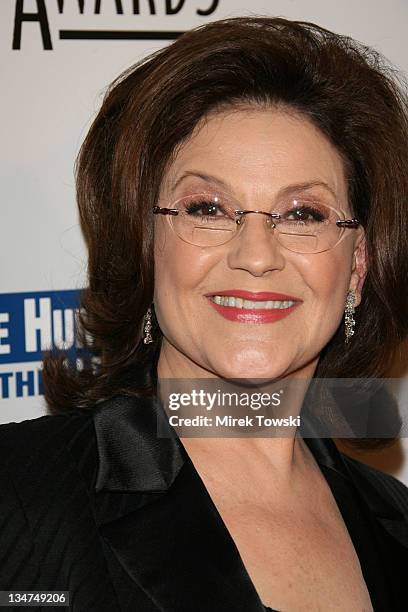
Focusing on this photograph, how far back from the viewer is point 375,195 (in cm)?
182

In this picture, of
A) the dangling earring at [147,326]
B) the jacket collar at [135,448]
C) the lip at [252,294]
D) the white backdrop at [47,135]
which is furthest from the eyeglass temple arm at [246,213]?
the white backdrop at [47,135]

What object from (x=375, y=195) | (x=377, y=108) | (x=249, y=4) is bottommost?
(x=375, y=195)

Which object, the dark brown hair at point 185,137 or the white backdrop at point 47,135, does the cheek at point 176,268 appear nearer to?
the dark brown hair at point 185,137

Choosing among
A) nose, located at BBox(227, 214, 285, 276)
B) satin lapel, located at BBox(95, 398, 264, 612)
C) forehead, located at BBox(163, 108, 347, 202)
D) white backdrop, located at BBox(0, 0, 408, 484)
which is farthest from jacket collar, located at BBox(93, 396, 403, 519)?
white backdrop, located at BBox(0, 0, 408, 484)

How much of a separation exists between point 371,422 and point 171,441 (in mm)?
832

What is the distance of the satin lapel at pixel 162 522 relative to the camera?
4.69ft

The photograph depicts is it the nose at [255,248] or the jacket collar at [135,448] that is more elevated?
the nose at [255,248]

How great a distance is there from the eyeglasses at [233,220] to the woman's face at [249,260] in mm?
13

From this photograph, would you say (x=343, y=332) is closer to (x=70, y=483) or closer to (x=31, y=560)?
(x=70, y=483)

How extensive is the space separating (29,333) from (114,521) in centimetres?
84

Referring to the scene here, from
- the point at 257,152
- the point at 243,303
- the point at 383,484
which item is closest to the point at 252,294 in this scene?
the point at 243,303

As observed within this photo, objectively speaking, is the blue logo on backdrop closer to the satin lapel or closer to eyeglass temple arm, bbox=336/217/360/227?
the satin lapel

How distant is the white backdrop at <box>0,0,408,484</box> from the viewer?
211 centimetres

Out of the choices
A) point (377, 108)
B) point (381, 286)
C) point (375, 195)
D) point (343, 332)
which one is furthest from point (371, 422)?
point (377, 108)
